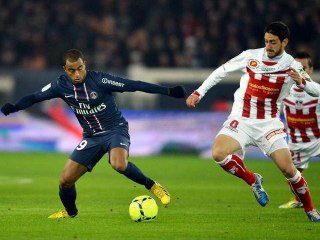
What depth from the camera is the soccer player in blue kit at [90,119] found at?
986cm

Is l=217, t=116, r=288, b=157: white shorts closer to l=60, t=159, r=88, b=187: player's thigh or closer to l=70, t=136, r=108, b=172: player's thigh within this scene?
l=70, t=136, r=108, b=172: player's thigh

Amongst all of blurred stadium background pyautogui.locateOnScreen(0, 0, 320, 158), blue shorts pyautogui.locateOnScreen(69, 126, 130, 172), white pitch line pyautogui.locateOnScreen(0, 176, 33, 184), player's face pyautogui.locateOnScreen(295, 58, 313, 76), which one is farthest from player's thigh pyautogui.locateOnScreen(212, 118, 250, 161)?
blurred stadium background pyautogui.locateOnScreen(0, 0, 320, 158)

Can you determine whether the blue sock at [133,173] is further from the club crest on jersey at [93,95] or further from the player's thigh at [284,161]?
the player's thigh at [284,161]

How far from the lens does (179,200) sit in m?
12.5

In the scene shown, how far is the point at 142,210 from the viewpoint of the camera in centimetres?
959

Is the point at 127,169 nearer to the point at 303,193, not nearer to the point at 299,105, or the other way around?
the point at 303,193

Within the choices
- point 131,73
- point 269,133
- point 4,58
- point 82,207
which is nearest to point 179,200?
point 82,207

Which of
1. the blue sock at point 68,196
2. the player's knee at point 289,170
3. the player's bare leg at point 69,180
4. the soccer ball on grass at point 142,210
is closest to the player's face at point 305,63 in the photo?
the player's knee at point 289,170

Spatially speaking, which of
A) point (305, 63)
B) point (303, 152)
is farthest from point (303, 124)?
point (305, 63)

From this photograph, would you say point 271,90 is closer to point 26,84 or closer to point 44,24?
point 26,84

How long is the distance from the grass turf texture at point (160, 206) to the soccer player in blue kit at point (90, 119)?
0.47 m

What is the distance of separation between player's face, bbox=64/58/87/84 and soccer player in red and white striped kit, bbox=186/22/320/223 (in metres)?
1.28

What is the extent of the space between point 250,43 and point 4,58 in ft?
23.4

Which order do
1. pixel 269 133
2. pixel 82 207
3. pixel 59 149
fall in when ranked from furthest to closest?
1. pixel 59 149
2. pixel 82 207
3. pixel 269 133
